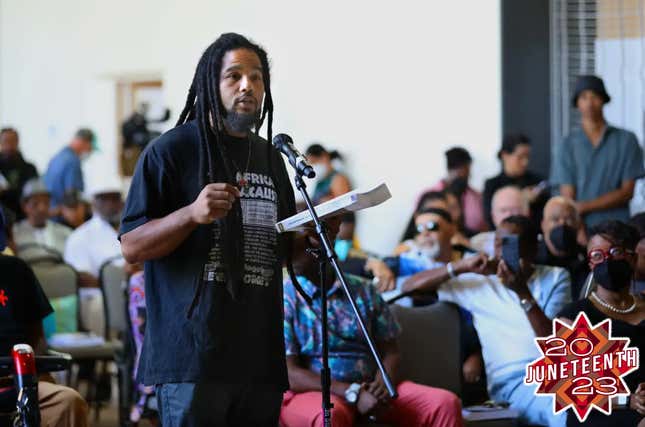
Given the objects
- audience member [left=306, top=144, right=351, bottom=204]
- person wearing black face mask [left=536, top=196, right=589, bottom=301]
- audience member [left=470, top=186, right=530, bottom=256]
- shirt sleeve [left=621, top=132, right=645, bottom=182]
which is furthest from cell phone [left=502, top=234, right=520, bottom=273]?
audience member [left=306, top=144, right=351, bottom=204]

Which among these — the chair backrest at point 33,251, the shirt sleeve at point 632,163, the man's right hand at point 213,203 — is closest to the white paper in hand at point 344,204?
the man's right hand at point 213,203

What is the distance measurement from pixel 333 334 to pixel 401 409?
400 millimetres

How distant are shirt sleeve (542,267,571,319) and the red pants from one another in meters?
0.83

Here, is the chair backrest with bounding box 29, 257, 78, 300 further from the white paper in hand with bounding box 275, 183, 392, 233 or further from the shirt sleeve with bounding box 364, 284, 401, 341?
the white paper in hand with bounding box 275, 183, 392, 233

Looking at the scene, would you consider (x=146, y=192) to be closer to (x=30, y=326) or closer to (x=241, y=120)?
(x=241, y=120)

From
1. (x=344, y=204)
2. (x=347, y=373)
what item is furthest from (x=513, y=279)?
(x=344, y=204)

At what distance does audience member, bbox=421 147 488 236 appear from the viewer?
849cm

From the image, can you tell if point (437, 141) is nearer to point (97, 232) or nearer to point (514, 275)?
point (97, 232)

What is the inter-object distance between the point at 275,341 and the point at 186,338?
282 mm

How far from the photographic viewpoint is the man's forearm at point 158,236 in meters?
2.98

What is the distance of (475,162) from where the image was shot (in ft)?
29.6

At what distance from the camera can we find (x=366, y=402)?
181 inches

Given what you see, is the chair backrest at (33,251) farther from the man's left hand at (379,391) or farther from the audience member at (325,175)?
the man's left hand at (379,391)

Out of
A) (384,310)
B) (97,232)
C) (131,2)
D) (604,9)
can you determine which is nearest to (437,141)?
(604,9)
